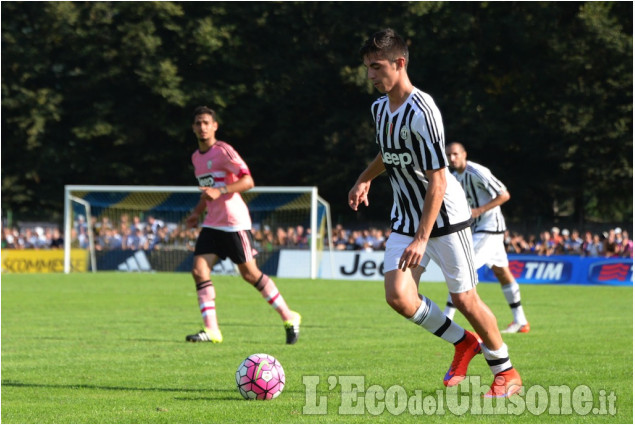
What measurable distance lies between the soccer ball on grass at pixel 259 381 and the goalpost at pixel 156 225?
2574 cm

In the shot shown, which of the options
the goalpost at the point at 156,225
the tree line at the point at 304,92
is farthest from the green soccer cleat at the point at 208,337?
the tree line at the point at 304,92

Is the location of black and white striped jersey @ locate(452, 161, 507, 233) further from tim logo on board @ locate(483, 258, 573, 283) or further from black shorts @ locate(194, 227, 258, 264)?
tim logo on board @ locate(483, 258, 573, 283)

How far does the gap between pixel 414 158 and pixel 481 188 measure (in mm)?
6169

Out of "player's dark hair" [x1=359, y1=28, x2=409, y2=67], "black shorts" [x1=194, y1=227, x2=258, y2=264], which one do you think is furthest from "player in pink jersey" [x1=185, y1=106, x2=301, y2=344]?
"player's dark hair" [x1=359, y1=28, x2=409, y2=67]

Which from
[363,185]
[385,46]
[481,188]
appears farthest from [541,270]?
[385,46]

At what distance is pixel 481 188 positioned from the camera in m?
13.2

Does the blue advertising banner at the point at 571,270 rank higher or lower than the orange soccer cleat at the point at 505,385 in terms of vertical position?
higher

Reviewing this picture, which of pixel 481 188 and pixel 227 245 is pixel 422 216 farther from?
pixel 481 188

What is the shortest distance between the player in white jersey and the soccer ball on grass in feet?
18.2

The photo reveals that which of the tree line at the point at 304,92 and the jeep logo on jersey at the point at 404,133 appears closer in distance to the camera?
the jeep logo on jersey at the point at 404,133

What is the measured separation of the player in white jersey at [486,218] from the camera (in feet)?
42.5

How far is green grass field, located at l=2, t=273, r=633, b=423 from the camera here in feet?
23.2

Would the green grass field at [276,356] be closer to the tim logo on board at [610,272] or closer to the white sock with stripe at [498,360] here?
the white sock with stripe at [498,360]

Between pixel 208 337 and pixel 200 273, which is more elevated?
pixel 200 273
